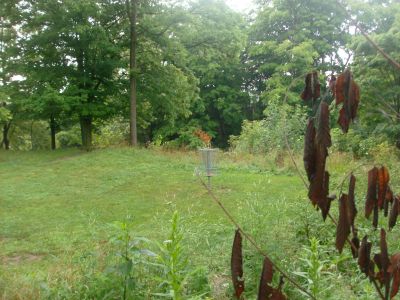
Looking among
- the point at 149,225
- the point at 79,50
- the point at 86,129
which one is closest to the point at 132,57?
the point at 79,50

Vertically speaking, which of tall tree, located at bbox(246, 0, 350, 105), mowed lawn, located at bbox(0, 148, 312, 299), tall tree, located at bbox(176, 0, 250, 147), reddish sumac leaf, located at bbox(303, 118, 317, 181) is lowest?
mowed lawn, located at bbox(0, 148, 312, 299)

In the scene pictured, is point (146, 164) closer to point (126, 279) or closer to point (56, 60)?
point (56, 60)

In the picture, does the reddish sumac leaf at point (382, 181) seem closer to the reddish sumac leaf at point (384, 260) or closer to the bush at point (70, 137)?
the reddish sumac leaf at point (384, 260)

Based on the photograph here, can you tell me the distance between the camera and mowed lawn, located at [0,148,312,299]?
432 cm

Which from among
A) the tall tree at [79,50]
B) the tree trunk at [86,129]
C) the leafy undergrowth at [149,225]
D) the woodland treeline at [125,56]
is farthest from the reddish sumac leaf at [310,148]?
the tree trunk at [86,129]

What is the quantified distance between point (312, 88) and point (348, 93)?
0.18 meters

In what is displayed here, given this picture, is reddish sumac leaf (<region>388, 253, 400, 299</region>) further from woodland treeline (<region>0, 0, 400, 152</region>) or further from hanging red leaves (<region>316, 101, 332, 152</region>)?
woodland treeline (<region>0, 0, 400, 152</region>)

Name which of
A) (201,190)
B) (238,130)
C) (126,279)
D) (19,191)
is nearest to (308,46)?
(238,130)

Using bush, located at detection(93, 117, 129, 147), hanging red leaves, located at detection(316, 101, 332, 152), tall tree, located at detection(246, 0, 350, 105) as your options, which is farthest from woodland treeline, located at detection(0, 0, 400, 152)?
hanging red leaves, located at detection(316, 101, 332, 152)

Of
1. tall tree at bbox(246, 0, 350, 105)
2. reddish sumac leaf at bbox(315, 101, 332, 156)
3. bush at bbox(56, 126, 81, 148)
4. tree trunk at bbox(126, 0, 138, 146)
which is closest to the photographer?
reddish sumac leaf at bbox(315, 101, 332, 156)

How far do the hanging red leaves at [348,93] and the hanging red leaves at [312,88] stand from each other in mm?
131

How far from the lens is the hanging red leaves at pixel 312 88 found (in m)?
1.37

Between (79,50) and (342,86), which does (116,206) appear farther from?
(79,50)

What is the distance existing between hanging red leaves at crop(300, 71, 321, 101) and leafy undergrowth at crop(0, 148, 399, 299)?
1.19 feet
